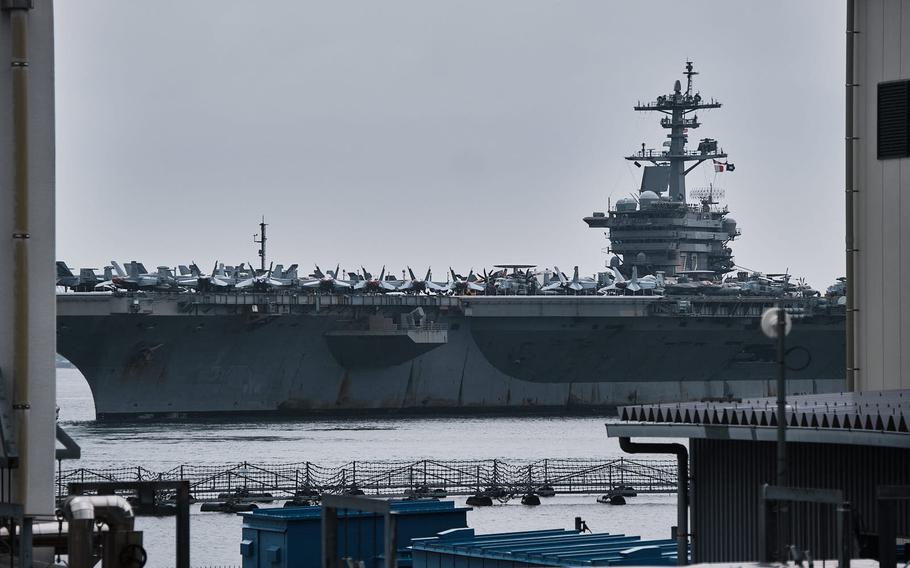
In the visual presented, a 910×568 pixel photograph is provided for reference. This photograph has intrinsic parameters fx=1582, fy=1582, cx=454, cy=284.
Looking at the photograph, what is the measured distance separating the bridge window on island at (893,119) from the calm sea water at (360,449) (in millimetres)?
12152

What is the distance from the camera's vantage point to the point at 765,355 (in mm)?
63281

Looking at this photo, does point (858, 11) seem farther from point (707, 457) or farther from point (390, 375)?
point (390, 375)

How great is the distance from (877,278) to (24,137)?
9.64 metres

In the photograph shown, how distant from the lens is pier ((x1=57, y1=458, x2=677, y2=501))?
3341cm

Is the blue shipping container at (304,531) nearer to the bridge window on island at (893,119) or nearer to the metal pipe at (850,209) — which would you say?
the metal pipe at (850,209)

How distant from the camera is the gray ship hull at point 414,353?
54.7 metres

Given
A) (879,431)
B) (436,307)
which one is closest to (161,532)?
(879,431)

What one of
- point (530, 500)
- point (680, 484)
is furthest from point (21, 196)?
point (530, 500)

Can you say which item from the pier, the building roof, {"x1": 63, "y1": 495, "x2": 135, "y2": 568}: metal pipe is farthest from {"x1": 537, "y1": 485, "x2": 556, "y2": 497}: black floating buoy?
{"x1": 63, "y1": 495, "x2": 135, "y2": 568}: metal pipe

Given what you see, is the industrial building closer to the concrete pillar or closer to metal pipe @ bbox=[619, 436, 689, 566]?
metal pipe @ bbox=[619, 436, 689, 566]

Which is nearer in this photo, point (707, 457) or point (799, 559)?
point (799, 559)

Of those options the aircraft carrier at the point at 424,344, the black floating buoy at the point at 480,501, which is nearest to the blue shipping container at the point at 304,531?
the black floating buoy at the point at 480,501

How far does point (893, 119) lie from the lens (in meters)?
16.2

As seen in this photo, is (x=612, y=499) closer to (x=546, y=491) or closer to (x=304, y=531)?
(x=546, y=491)
